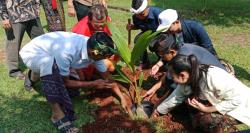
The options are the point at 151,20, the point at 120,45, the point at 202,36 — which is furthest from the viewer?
the point at 151,20

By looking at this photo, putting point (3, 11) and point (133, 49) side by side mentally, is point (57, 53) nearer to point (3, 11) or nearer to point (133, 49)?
point (133, 49)

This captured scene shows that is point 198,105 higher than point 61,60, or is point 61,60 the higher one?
point 61,60

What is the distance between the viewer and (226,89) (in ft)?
11.0

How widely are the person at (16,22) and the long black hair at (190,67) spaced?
109 inches

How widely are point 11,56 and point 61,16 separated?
1333 mm

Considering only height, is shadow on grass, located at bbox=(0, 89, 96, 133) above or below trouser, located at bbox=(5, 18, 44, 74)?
below

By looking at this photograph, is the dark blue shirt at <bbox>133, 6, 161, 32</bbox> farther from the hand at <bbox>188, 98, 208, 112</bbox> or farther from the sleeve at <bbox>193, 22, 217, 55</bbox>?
the hand at <bbox>188, 98, 208, 112</bbox>

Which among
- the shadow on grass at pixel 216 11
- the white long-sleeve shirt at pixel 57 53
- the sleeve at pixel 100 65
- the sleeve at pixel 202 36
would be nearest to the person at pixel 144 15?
the sleeve at pixel 202 36

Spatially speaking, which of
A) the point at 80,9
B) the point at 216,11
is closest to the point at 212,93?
the point at 80,9

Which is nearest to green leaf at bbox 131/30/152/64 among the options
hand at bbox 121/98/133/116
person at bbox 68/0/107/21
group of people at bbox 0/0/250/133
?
group of people at bbox 0/0/250/133

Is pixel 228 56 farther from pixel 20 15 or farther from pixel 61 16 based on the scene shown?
pixel 20 15

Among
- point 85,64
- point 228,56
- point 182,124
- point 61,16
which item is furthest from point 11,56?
point 228,56

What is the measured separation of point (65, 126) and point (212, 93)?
5.22ft

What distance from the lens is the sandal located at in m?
3.95
